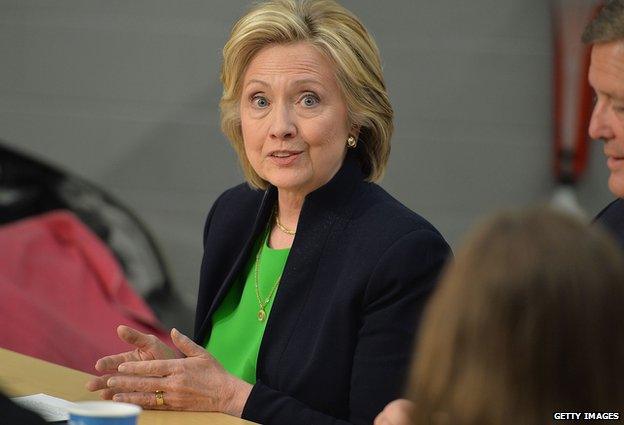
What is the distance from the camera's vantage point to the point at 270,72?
8.30 ft

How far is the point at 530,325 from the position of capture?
3.90ft

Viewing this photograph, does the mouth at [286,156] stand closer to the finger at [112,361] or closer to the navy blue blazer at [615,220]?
the finger at [112,361]

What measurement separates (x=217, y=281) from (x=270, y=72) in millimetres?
513

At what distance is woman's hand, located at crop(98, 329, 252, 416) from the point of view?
2.21 m

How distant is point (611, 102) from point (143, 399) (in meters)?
1.06

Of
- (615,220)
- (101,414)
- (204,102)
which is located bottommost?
(101,414)

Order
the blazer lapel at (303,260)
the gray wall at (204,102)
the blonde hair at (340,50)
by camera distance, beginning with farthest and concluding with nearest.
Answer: the gray wall at (204,102) < the blonde hair at (340,50) < the blazer lapel at (303,260)

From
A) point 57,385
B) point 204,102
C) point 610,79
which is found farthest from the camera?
point 204,102

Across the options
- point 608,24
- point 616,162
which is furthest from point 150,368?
point 608,24

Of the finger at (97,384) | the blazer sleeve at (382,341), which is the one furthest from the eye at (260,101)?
the finger at (97,384)

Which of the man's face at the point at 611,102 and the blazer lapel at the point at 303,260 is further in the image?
the blazer lapel at the point at 303,260

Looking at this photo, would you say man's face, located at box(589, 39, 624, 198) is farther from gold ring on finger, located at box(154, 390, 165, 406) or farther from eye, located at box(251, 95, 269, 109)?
gold ring on finger, located at box(154, 390, 165, 406)

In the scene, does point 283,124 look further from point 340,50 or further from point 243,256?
point 243,256

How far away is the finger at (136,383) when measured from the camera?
2.21 m
